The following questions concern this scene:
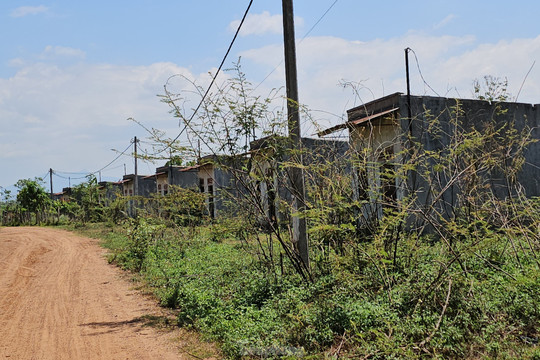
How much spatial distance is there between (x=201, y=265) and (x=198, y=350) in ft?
15.7

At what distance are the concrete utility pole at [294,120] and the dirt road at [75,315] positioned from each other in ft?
8.09

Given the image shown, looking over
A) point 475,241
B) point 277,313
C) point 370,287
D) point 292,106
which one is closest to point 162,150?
point 292,106

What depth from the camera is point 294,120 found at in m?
7.67

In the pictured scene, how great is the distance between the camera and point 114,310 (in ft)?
25.1

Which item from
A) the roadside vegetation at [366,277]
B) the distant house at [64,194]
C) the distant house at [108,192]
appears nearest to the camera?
the roadside vegetation at [366,277]

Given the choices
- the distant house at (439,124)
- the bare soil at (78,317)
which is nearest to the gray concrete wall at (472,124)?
the distant house at (439,124)

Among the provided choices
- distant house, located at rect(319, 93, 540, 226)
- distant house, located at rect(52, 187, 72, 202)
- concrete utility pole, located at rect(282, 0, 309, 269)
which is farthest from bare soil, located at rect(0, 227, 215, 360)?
distant house, located at rect(52, 187, 72, 202)

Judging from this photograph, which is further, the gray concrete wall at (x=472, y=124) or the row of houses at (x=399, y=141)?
the gray concrete wall at (x=472, y=124)

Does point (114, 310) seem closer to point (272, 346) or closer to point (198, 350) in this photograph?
point (198, 350)

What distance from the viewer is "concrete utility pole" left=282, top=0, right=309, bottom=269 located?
Result: 7.46m

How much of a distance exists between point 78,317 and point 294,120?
454 cm

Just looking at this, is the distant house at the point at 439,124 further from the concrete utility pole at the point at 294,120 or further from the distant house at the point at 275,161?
the concrete utility pole at the point at 294,120

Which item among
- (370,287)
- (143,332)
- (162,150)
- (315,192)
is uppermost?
(162,150)

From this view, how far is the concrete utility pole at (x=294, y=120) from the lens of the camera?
746 centimetres
